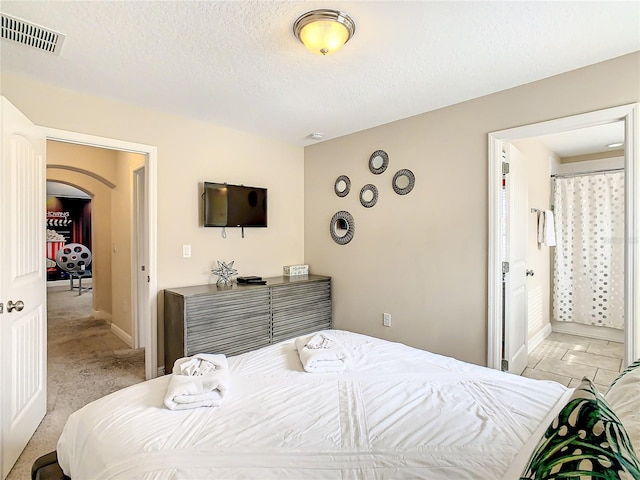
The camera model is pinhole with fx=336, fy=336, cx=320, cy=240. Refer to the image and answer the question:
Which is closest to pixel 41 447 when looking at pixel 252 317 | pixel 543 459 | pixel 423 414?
pixel 252 317

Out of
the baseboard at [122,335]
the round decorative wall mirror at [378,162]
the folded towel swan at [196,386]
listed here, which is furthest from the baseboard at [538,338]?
the baseboard at [122,335]

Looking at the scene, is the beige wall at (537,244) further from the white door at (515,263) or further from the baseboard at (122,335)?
the baseboard at (122,335)

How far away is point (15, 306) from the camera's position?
1.96 metres

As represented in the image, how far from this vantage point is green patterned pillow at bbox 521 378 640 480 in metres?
0.54

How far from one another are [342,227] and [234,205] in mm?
1244

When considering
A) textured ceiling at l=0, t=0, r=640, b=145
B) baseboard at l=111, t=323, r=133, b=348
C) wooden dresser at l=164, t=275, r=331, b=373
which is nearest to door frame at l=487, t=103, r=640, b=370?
textured ceiling at l=0, t=0, r=640, b=145

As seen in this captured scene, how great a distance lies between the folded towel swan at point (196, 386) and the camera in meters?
1.37

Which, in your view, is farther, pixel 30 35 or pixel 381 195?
pixel 381 195

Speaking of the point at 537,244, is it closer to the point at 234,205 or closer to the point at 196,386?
the point at 234,205

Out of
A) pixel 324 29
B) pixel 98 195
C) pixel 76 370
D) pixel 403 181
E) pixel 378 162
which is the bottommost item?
pixel 76 370

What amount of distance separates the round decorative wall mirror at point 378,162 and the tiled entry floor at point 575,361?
2.39m

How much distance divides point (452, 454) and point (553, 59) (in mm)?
2420

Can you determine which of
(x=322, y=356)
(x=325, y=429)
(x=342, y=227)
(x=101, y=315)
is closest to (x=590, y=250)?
(x=342, y=227)

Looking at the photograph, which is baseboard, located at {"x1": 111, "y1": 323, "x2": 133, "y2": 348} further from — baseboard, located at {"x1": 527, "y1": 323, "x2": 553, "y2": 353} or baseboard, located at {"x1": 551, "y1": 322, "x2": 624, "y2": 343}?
baseboard, located at {"x1": 551, "y1": 322, "x2": 624, "y2": 343}
